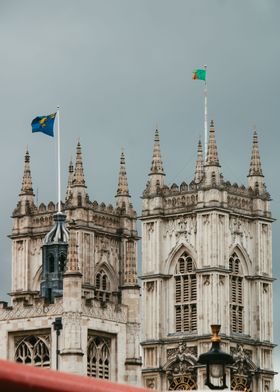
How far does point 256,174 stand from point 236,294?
9.03m

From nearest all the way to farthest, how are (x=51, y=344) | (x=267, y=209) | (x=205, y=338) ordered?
(x=51, y=344), (x=205, y=338), (x=267, y=209)

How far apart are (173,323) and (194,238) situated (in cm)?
552

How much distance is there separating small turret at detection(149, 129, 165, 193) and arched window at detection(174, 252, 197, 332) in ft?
18.6

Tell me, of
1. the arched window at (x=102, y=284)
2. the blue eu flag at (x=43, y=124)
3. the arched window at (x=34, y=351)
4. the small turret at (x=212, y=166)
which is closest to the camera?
the arched window at (x=34, y=351)

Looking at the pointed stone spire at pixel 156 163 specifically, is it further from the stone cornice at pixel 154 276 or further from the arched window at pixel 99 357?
the arched window at pixel 99 357

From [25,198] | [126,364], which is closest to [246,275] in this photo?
[25,198]

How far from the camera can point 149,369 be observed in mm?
97312

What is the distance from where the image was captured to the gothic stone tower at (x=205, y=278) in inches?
3772

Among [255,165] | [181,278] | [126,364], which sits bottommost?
[126,364]

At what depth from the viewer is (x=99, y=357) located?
7050 cm

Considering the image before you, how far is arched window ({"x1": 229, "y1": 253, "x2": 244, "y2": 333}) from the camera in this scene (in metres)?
97.6

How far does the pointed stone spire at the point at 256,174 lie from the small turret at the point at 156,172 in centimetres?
587

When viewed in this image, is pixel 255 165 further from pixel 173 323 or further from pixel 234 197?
pixel 173 323

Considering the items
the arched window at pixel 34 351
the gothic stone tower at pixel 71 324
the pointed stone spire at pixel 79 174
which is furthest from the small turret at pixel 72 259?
the pointed stone spire at pixel 79 174
